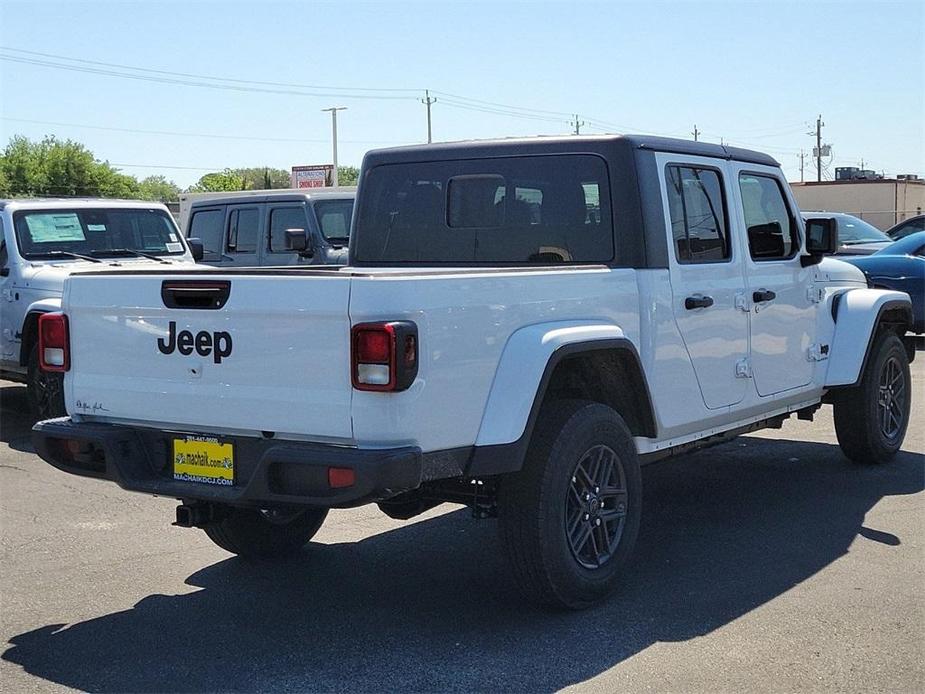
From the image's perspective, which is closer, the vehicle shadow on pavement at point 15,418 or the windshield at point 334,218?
the vehicle shadow on pavement at point 15,418

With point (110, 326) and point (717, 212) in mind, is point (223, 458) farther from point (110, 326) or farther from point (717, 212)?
point (717, 212)

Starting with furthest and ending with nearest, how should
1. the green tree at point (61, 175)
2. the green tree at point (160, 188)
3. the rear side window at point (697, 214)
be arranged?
the green tree at point (160, 188), the green tree at point (61, 175), the rear side window at point (697, 214)

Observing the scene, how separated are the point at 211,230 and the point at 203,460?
10138 millimetres

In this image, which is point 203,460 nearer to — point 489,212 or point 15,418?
point 489,212

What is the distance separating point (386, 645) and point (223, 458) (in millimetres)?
978

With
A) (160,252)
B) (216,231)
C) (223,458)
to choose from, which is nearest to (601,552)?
(223,458)

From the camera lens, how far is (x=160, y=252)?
1135cm

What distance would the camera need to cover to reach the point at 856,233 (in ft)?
56.5

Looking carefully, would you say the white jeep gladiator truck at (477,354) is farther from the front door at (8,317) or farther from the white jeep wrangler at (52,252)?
the front door at (8,317)

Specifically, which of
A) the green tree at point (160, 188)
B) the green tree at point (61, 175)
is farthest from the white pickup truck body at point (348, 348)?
the green tree at point (160, 188)

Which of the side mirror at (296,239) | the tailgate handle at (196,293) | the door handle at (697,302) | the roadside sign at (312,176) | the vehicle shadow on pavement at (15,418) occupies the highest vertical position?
the roadside sign at (312,176)

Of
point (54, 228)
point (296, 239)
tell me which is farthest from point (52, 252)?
point (296, 239)

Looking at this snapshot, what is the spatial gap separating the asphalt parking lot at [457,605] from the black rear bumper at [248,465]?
2.09 feet

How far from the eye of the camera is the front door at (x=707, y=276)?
5785mm
